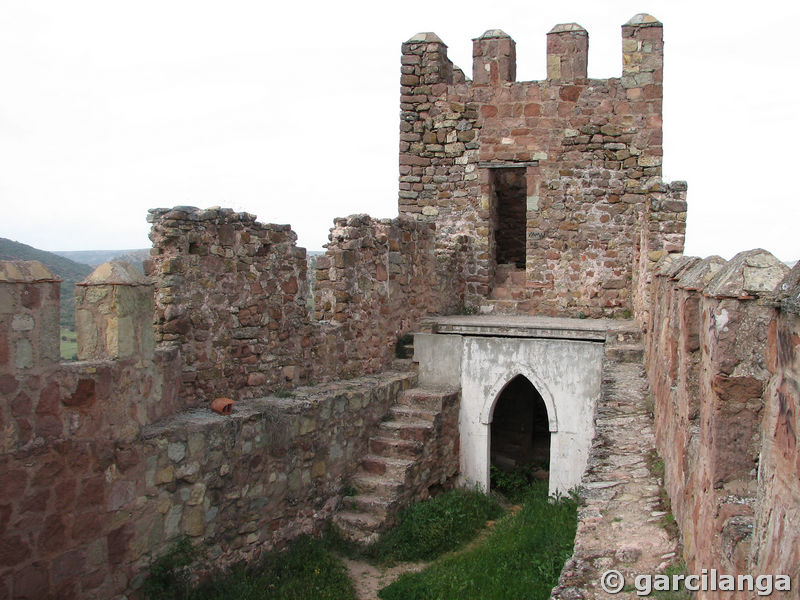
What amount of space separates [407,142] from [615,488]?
9.47m

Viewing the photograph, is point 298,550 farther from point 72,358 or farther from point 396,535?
point 72,358

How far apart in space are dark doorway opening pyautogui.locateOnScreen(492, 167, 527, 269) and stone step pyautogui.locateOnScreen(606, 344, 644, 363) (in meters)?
5.32

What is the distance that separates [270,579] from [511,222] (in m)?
9.84

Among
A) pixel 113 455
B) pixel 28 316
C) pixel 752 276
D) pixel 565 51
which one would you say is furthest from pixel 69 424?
pixel 565 51

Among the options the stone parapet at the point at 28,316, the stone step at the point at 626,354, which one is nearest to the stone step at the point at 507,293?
the stone step at the point at 626,354

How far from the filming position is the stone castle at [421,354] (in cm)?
230

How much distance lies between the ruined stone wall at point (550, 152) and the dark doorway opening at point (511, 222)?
1207 mm

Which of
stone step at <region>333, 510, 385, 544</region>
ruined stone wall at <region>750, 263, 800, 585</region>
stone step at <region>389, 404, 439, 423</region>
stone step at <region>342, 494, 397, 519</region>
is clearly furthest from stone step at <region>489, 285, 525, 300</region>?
ruined stone wall at <region>750, 263, 800, 585</region>

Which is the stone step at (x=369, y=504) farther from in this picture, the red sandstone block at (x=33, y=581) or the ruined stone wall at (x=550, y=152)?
the ruined stone wall at (x=550, y=152)

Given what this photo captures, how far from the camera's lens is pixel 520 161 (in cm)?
1217

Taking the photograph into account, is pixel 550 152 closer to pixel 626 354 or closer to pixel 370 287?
pixel 626 354

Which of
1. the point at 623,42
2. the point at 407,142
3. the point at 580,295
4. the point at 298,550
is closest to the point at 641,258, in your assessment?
the point at 580,295

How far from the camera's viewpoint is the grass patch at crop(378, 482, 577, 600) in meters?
6.15

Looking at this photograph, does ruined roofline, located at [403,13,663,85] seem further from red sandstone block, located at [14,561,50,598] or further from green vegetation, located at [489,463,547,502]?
red sandstone block, located at [14,561,50,598]
